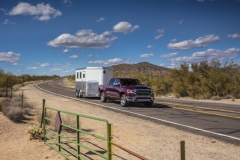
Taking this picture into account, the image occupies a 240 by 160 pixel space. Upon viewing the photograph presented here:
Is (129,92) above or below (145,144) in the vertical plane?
above

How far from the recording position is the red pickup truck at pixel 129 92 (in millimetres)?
18062

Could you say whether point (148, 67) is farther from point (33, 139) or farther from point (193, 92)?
point (33, 139)

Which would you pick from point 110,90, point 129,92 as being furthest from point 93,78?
point 129,92

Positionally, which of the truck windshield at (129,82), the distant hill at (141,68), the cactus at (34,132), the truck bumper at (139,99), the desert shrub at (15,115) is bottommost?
the cactus at (34,132)

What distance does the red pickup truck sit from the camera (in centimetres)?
1806

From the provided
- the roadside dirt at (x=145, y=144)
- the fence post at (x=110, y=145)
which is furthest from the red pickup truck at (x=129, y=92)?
the fence post at (x=110, y=145)

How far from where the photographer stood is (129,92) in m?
18.1

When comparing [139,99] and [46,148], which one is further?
[139,99]

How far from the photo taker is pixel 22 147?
8961mm

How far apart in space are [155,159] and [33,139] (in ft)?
16.0

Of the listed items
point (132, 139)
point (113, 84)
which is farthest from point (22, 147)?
point (113, 84)

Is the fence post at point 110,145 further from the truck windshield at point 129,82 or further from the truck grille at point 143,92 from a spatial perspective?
the truck windshield at point 129,82

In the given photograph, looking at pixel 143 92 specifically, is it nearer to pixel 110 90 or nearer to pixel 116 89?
pixel 116 89

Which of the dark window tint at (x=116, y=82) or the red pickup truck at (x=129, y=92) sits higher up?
the dark window tint at (x=116, y=82)
